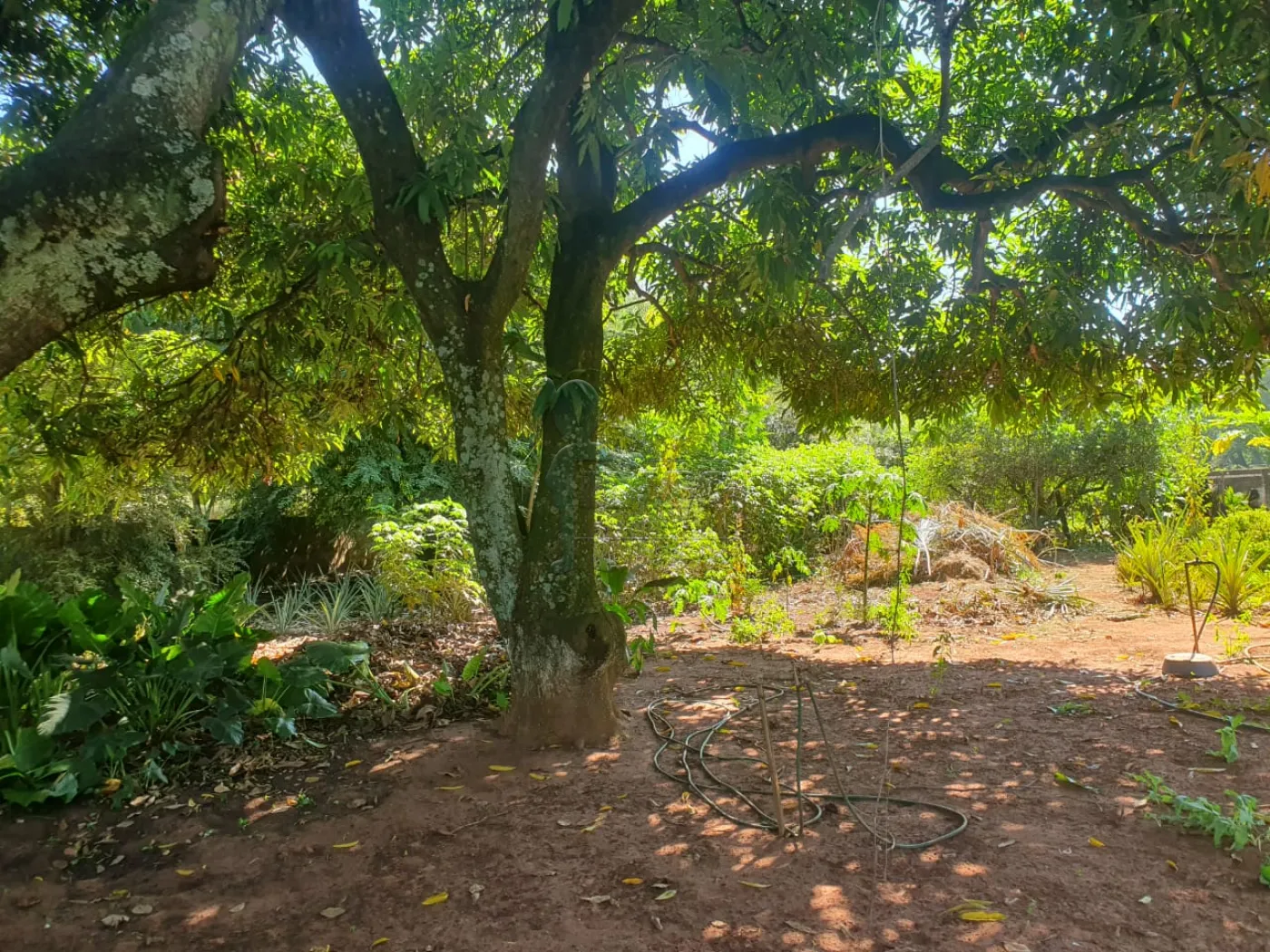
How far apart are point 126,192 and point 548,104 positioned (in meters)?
1.95

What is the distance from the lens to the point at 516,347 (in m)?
3.86

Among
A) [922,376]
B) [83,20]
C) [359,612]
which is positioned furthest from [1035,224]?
[359,612]

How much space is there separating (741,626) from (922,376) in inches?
99.6

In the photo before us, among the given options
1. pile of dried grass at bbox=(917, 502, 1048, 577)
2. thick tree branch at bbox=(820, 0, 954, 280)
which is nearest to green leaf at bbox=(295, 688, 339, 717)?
thick tree branch at bbox=(820, 0, 954, 280)

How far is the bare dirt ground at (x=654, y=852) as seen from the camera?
2.31 m

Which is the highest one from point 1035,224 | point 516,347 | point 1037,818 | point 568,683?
point 1035,224

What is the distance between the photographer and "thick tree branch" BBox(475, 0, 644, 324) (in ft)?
10.8

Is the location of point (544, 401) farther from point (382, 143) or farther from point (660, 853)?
point (660, 853)

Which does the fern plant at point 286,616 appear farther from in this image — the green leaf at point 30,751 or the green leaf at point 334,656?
the green leaf at point 30,751

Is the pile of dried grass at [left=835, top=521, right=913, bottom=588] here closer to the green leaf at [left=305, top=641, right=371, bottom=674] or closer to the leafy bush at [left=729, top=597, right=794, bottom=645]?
the leafy bush at [left=729, top=597, right=794, bottom=645]

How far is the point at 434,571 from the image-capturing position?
271 inches

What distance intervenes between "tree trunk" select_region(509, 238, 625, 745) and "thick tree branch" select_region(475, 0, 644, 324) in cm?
46

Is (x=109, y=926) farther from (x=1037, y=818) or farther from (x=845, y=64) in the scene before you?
(x=845, y=64)

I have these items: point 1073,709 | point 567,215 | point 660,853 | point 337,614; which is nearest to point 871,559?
point 1073,709
